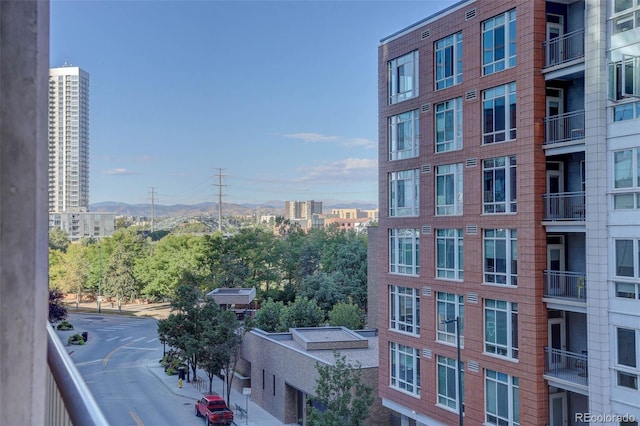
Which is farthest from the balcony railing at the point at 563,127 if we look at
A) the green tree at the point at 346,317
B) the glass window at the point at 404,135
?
the green tree at the point at 346,317

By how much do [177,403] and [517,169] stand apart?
1785 cm

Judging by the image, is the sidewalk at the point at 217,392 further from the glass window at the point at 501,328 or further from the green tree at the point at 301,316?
the glass window at the point at 501,328

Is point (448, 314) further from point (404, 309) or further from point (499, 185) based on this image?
point (499, 185)

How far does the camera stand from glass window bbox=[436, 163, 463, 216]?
15.3m

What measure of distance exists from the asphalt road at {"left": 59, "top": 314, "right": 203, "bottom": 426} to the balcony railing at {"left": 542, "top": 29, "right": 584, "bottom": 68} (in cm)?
1237

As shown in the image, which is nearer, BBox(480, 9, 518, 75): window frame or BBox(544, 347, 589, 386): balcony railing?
BBox(544, 347, 589, 386): balcony railing

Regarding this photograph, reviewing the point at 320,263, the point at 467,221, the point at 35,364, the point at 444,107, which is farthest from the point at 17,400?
the point at 320,263

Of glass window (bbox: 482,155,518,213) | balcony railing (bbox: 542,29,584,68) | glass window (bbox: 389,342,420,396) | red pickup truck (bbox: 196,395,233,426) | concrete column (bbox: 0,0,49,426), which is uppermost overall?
balcony railing (bbox: 542,29,584,68)

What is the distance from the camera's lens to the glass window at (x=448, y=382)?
15188 mm

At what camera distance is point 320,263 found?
169 feet

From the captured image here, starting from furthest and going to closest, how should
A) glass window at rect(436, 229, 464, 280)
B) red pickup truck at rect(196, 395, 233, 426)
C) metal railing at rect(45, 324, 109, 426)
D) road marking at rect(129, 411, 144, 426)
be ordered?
red pickup truck at rect(196, 395, 233, 426)
road marking at rect(129, 411, 144, 426)
glass window at rect(436, 229, 464, 280)
metal railing at rect(45, 324, 109, 426)

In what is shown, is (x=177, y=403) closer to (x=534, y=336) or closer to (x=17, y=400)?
(x=534, y=336)

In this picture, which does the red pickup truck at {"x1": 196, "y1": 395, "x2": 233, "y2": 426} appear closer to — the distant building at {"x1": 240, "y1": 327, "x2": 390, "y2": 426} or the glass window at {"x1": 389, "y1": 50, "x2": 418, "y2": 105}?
the distant building at {"x1": 240, "y1": 327, "x2": 390, "y2": 426}

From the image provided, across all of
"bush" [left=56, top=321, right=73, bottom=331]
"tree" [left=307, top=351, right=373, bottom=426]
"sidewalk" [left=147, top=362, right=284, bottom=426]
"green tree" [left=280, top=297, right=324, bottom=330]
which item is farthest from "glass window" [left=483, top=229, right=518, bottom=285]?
"bush" [left=56, top=321, right=73, bottom=331]
